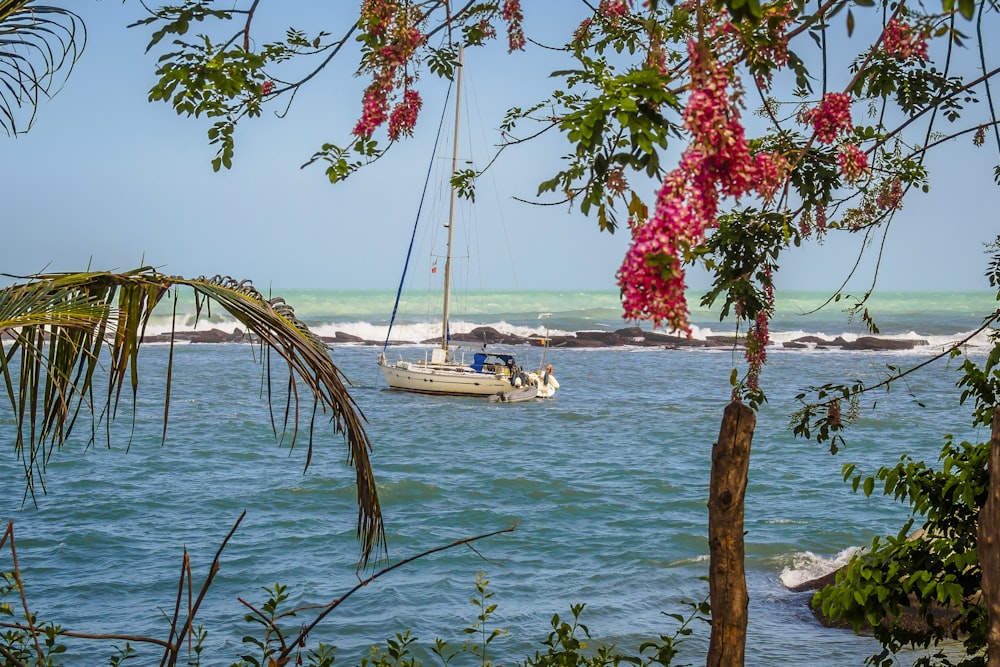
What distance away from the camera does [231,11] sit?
294 cm

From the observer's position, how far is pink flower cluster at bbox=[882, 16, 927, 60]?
302 centimetres

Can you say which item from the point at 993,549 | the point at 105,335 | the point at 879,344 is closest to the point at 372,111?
the point at 105,335

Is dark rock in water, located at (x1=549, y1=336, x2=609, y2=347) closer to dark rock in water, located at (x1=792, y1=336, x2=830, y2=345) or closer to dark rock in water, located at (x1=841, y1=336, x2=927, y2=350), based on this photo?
dark rock in water, located at (x1=792, y1=336, x2=830, y2=345)

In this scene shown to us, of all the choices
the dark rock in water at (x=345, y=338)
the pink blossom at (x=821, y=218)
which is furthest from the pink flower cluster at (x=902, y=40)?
the dark rock in water at (x=345, y=338)

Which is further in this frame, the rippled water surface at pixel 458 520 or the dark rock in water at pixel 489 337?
the dark rock in water at pixel 489 337

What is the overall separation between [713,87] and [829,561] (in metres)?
8.43

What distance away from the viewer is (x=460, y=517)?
1173cm

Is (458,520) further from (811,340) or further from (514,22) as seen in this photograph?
(811,340)

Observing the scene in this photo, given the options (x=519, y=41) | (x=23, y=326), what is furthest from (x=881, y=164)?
(x=23, y=326)

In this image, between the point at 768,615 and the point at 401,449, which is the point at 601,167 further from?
the point at 401,449

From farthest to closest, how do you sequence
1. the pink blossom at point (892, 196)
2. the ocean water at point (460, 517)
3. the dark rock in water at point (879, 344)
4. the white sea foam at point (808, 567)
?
the dark rock in water at point (879, 344) → the white sea foam at point (808, 567) → the ocean water at point (460, 517) → the pink blossom at point (892, 196)

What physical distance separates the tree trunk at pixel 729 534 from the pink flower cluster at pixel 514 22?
1.69 m

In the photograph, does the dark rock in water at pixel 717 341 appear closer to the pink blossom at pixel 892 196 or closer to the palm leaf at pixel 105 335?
the pink blossom at pixel 892 196

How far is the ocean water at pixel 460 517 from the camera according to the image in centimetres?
770
